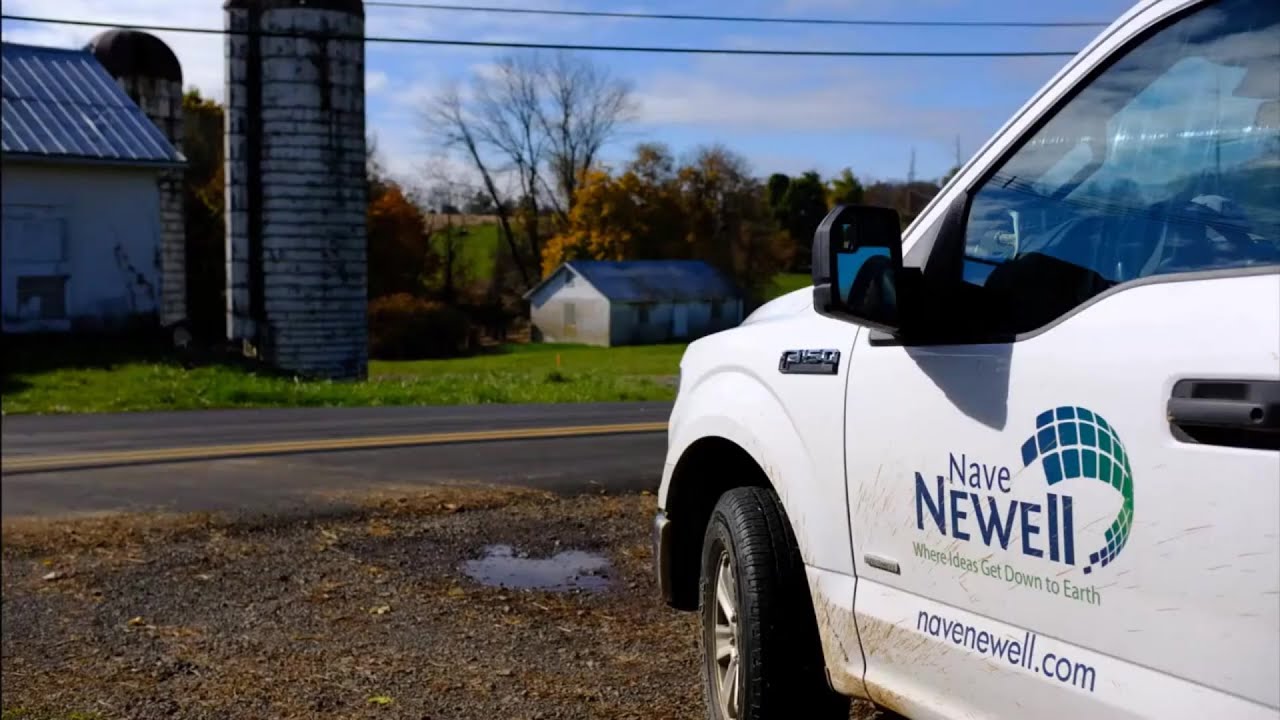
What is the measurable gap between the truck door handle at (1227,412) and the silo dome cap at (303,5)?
106ft

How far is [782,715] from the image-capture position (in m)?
4.21

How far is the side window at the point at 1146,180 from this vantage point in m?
2.95

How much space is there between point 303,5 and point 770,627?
103 feet

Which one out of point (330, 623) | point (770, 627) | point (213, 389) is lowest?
point (213, 389)

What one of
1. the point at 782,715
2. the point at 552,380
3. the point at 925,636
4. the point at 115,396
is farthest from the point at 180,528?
the point at 552,380

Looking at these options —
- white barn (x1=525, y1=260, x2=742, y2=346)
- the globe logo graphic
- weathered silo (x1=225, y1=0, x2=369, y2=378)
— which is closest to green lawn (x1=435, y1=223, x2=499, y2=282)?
white barn (x1=525, y1=260, x2=742, y2=346)

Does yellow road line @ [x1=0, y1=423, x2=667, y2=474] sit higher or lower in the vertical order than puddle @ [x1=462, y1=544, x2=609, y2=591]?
lower

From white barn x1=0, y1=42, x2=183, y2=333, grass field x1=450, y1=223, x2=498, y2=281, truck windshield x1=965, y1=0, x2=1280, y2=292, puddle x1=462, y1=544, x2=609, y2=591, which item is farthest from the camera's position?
grass field x1=450, y1=223, x2=498, y2=281

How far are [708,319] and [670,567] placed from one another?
68089 mm

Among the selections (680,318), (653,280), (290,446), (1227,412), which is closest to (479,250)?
(680,318)

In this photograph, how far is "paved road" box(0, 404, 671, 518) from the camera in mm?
10625

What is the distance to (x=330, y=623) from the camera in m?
6.80

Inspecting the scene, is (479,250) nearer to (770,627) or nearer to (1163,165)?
(770,627)

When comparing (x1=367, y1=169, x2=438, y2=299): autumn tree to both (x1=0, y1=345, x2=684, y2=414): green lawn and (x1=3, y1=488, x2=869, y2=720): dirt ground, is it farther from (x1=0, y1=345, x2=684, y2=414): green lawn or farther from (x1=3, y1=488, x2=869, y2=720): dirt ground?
(x1=3, y1=488, x2=869, y2=720): dirt ground
